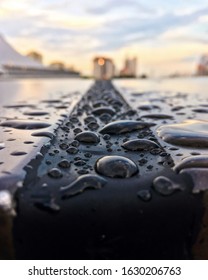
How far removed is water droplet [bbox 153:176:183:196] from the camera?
70 centimetres

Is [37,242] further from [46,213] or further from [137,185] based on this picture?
[137,185]

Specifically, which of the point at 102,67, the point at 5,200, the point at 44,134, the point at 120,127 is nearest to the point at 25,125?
the point at 44,134

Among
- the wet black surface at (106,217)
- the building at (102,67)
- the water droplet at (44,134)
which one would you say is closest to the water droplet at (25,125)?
the water droplet at (44,134)

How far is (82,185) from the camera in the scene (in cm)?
72

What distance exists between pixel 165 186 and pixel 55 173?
0.24 meters

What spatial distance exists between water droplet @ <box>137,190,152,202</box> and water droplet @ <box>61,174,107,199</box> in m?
0.08

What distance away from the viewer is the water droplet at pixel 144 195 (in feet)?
2.22

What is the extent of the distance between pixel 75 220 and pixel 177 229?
7.6 inches

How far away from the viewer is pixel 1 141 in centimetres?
119

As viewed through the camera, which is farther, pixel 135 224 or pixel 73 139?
pixel 73 139

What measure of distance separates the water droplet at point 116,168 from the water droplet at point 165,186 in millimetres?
73

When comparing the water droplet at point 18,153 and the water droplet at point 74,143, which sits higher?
the water droplet at point 18,153

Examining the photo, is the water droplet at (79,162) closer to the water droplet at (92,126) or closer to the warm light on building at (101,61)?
the water droplet at (92,126)
